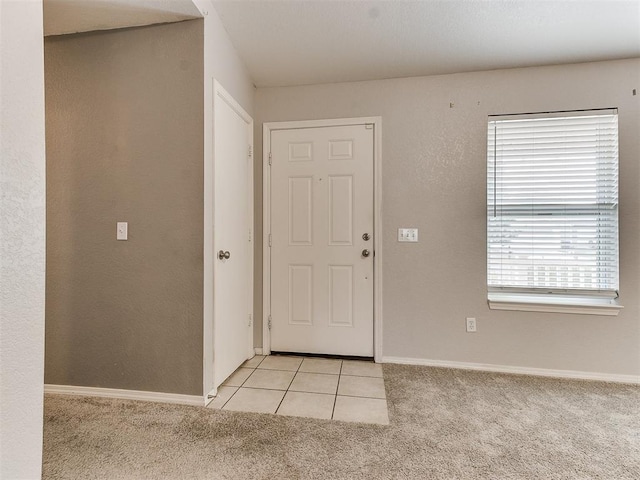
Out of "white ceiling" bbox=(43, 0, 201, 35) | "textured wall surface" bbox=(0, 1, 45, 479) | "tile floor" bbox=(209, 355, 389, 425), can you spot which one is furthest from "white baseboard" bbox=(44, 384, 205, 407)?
"white ceiling" bbox=(43, 0, 201, 35)

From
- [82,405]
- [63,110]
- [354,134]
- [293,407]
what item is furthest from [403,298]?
[63,110]

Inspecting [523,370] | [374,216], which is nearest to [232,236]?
[374,216]

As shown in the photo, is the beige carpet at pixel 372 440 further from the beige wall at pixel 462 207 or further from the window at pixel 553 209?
the window at pixel 553 209

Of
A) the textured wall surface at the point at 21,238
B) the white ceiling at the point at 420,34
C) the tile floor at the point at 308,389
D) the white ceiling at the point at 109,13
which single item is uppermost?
the white ceiling at the point at 420,34

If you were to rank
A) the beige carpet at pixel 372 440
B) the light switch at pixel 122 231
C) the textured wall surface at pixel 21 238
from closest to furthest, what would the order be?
1. the textured wall surface at pixel 21 238
2. the beige carpet at pixel 372 440
3. the light switch at pixel 122 231

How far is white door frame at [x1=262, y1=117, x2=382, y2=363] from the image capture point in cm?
264

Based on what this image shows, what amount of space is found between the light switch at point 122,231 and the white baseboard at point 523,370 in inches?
85.1

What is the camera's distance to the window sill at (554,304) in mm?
2338

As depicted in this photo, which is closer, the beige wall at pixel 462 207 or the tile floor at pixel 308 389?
the tile floor at pixel 308 389

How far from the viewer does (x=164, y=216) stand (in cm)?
197

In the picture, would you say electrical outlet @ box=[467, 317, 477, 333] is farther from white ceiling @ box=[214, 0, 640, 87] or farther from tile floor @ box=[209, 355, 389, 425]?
white ceiling @ box=[214, 0, 640, 87]

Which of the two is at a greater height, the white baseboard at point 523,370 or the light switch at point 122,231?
the light switch at point 122,231

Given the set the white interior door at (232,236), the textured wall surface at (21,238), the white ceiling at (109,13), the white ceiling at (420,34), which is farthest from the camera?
the white interior door at (232,236)

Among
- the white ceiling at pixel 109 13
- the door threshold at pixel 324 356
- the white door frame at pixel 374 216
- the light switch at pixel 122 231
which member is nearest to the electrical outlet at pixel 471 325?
the white door frame at pixel 374 216
